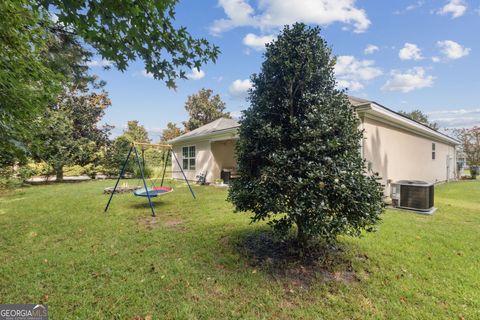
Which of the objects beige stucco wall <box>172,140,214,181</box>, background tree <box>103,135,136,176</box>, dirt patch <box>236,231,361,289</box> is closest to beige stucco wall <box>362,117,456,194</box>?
dirt patch <box>236,231,361,289</box>

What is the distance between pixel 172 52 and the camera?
2.66 metres

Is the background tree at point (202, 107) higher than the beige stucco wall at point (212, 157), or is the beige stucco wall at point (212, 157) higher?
the background tree at point (202, 107)

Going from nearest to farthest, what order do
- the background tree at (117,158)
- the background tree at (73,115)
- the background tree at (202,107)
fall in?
1. the background tree at (73,115)
2. the background tree at (117,158)
3. the background tree at (202,107)

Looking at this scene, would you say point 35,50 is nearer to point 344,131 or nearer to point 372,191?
point 344,131

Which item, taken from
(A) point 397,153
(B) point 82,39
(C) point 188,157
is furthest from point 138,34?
(C) point 188,157

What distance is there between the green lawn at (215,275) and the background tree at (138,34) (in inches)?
99.9

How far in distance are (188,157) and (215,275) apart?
1297 centimetres

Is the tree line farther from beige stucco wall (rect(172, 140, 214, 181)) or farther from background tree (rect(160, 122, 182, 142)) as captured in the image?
background tree (rect(160, 122, 182, 142))

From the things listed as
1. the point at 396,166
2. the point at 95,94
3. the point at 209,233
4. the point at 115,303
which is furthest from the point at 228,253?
the point at 95,94

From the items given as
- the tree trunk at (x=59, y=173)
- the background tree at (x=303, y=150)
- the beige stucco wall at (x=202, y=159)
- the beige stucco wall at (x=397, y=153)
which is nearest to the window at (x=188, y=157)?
the beige stucco wall at (x=202, y=159)

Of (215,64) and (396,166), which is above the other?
(215,64)

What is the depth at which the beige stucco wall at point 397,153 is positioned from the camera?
7.95 metres

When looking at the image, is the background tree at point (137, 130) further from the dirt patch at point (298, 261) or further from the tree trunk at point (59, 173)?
the dirt patch at point (298, 261)

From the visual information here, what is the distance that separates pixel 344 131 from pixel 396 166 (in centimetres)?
776
